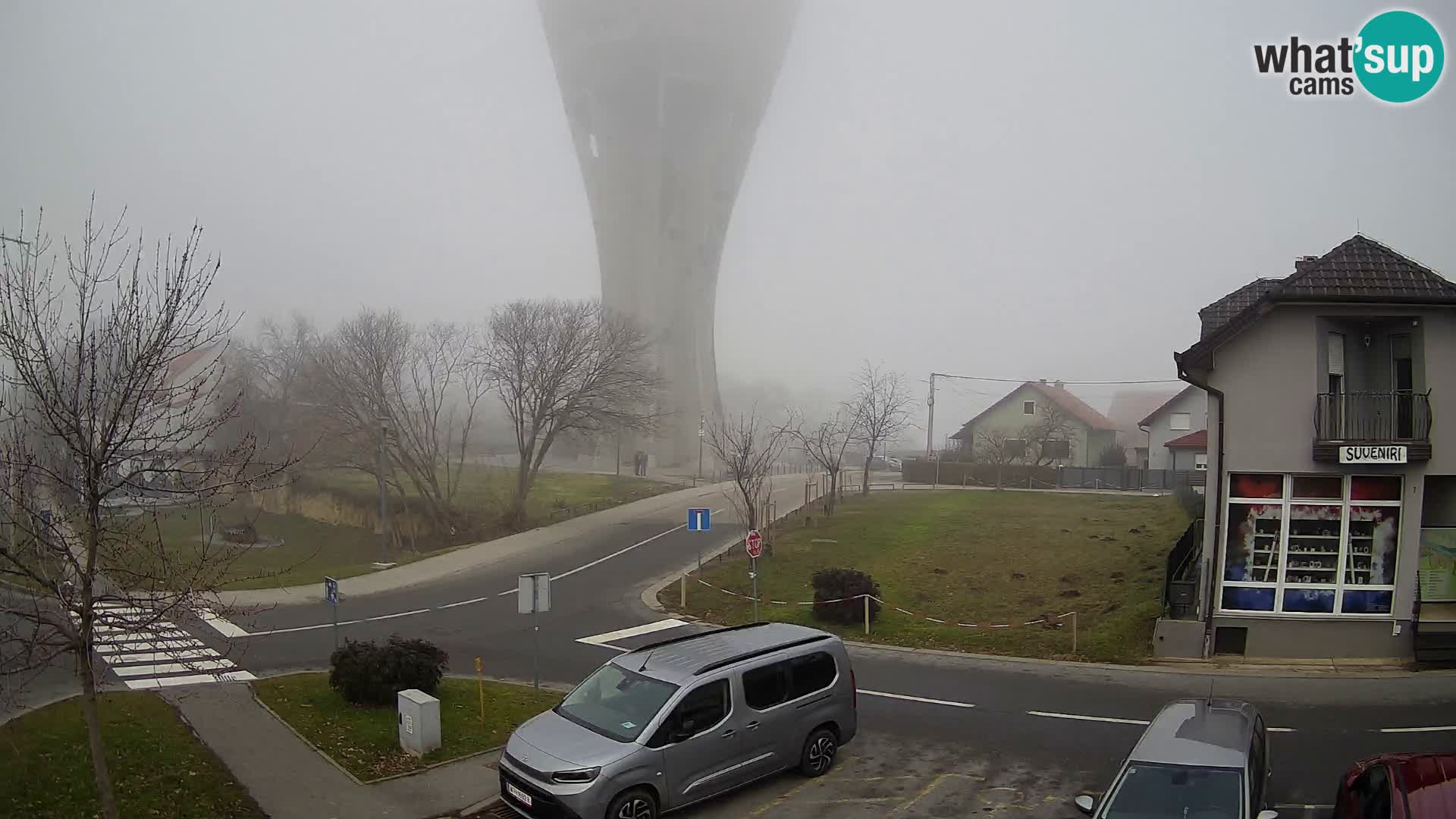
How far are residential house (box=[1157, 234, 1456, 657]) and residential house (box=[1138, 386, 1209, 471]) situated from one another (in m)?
41.9

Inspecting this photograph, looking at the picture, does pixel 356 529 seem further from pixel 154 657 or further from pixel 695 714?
pixel 695 714

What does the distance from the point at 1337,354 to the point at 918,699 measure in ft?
32.2

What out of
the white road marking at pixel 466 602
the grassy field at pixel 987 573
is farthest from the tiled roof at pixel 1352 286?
the white road marking at pixel 466 602

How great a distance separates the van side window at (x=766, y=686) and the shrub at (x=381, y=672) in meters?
5.67

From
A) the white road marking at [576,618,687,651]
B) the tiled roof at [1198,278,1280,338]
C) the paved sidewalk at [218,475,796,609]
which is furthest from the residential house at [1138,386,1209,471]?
the white road marking at [576,618,687,651]

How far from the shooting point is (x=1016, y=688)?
51.2 ft

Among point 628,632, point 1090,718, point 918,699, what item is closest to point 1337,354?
point 1090,718

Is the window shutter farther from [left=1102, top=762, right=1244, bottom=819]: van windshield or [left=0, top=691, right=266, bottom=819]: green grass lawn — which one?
[left=0, top=691, right=266, bottom=819]: green grass lawn

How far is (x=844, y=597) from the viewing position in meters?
21.2

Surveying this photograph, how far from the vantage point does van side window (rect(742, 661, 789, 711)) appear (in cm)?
1073

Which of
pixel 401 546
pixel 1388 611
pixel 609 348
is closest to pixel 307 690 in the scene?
A: pixel 1388 611

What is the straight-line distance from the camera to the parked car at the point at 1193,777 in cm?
793

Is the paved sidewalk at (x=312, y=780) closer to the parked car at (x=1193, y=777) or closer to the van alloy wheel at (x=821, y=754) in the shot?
the van alloy wheel at (x=821, y=754)

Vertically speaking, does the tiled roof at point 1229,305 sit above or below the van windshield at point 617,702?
above
